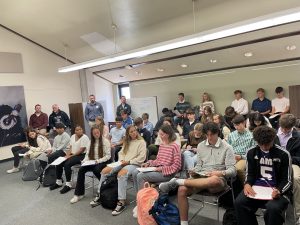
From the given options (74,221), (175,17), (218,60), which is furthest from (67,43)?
(74,221)

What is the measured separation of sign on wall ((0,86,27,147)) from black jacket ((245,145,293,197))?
622 cm

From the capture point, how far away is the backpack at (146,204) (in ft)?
8.52

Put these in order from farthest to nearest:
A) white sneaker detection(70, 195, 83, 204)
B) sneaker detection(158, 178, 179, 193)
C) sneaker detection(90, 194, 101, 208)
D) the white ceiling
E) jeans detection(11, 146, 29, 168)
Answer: jeans detection(11, 146, 29, 168), the white ceiling, white sneaker detection(70, 195, 83, 204), sneaker detection(90, 194, 101, 208), sneaker detection(158, 178, 179, 193)

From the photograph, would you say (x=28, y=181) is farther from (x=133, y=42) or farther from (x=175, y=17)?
(x=175, y=17)

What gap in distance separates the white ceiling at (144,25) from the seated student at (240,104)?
2.42ft

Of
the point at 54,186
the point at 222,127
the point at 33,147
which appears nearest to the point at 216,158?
the point at 222,127

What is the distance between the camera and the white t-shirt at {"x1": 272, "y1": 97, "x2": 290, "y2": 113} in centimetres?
566

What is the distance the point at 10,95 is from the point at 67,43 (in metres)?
1.99

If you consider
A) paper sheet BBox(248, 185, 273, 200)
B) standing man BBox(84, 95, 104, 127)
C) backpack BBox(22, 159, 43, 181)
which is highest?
standing man BBox(84, 95, 104, 127)

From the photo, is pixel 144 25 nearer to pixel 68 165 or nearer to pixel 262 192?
pixel 68 165

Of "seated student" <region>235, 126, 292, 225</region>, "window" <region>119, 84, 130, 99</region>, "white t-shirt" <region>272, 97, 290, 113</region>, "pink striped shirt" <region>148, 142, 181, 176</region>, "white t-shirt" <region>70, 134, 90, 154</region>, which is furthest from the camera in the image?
"window" <region>119, 84, 130, 99</region>

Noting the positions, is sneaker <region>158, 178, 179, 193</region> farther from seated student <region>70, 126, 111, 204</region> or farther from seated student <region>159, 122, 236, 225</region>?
seated student <region>70, 126, 111, 204</region>

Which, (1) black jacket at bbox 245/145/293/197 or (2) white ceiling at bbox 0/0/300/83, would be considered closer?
(1) black jacket at bbox 245/145/293/197

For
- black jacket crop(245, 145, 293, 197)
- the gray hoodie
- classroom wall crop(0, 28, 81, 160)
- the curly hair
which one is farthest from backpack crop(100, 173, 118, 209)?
classroom wall crop(0, 28, 81, 160)
